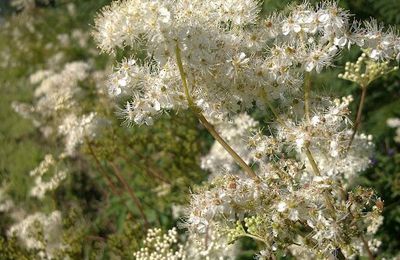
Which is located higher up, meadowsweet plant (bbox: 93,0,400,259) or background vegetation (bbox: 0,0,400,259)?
meadowsweet plant (bbox: 93,0,400,259)

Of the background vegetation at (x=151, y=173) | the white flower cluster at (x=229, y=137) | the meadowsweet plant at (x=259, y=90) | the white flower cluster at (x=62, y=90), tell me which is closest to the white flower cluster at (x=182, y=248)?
the background vegetation at (x=151, y=173)

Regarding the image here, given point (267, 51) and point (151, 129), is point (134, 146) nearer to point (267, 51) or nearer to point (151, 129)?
point (151, 129)

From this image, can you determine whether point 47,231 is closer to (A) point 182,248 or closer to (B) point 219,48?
(A) point 182,248

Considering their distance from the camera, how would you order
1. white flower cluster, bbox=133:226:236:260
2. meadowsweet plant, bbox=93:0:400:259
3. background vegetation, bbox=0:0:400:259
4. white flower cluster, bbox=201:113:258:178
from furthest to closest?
white flower cluster, bbox=201:113:258:178 < background vegetation, bbox=0:0:400:259 < white flower cluster, bbox=133:226:236:260 < meadowsweet plant, bbox=93:0:400:259

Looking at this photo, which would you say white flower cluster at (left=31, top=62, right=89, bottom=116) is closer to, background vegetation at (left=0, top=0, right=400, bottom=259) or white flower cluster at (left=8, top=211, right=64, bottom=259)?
background vegetation at (left=0, top=0, right=400, bottom=259)

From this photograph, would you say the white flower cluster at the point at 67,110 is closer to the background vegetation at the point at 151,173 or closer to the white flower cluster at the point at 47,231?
the background vegetation at the point at 151,173

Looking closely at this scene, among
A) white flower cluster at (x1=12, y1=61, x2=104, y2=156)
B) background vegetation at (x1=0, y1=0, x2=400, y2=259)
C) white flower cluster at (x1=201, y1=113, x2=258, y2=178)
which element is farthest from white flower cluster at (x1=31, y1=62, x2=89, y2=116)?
white flower cluster at (x1=201, y1=113, x2=258, y2=178)

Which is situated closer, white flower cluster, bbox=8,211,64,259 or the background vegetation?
the background vegetation

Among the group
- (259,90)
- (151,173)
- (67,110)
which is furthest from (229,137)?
Answer: (259,90)

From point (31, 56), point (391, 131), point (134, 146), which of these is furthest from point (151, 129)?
point (31, 56)
